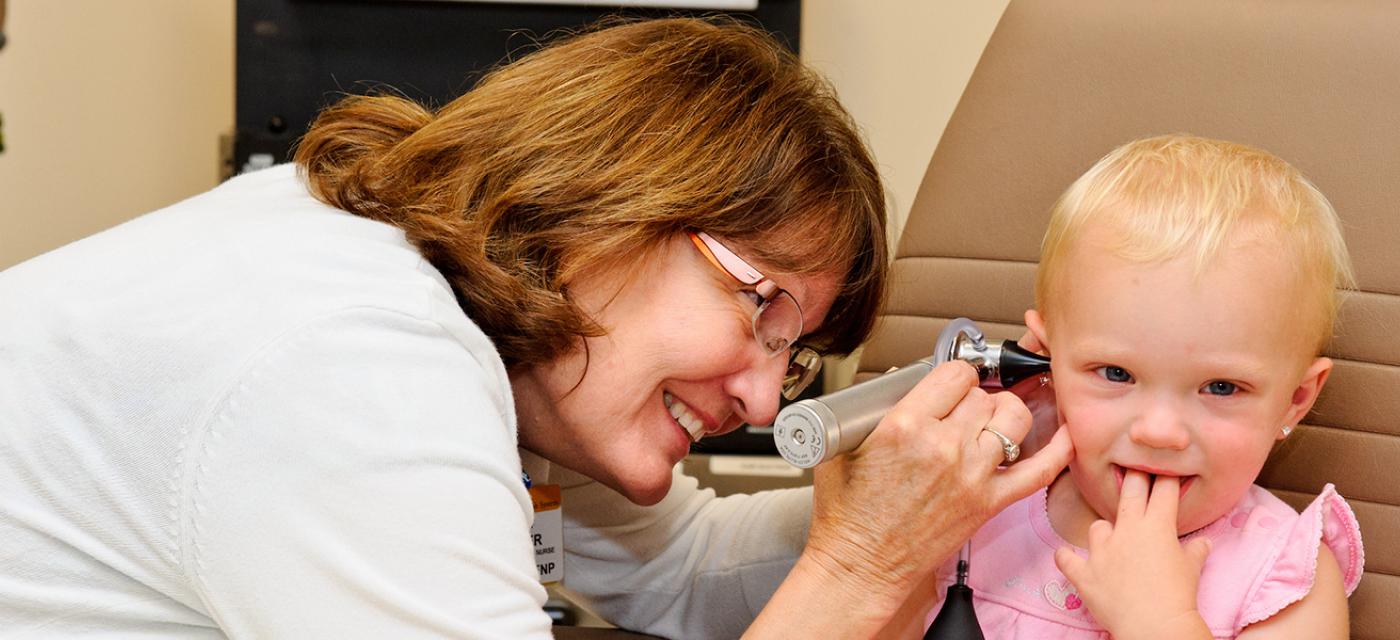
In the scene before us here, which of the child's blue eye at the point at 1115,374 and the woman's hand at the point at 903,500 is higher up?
the child's blue eye at the point at 1115,374

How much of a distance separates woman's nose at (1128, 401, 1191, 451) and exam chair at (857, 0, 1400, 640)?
0.24 m

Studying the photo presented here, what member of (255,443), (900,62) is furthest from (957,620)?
(900,62)

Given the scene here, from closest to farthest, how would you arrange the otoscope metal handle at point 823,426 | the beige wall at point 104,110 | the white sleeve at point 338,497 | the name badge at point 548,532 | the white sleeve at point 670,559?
the white sleeve at point 338,497 < the otoscope metal handle at point 823,426 < the name badge at point 548,532 < the white sleeve at point 670,559 < the beige wall at point 104,110

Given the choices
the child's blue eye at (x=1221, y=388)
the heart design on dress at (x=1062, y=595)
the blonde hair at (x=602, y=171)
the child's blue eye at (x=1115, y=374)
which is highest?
the blonde hair at (x=602, y=171)

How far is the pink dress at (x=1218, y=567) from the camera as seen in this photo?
1082 mm

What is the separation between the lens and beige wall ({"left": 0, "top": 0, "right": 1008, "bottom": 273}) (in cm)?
222

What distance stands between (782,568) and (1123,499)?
16.5 inches

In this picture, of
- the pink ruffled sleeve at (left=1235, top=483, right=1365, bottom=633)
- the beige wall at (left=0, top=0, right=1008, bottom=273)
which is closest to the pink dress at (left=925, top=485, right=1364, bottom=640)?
the pink ruffled sleeve at (left=1235, top=483, right=1365, bottom=633)

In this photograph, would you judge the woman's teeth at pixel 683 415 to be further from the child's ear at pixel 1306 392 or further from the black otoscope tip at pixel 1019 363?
the child's ear at pixel 1306 392

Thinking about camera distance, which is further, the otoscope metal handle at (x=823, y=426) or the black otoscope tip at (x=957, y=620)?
the black otoscope tip at (x=957, y=620)

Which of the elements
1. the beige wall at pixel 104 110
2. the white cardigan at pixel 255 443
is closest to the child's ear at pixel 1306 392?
the white cardigan at pixel 255 443

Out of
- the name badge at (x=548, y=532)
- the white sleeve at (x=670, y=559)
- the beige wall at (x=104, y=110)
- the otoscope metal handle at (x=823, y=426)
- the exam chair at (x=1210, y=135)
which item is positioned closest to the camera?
the otoscope metal handle at (x=823, y=426)

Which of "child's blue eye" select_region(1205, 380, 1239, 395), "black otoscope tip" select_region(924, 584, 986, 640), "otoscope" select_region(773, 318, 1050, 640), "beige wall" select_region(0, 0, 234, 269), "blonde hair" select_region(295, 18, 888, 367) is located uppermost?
"blonde hair" select_region(295, 18, 888, 367)

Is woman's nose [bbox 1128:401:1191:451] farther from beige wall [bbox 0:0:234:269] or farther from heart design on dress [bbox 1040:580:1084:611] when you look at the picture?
beige wall [bbox 0:0:234:269]
